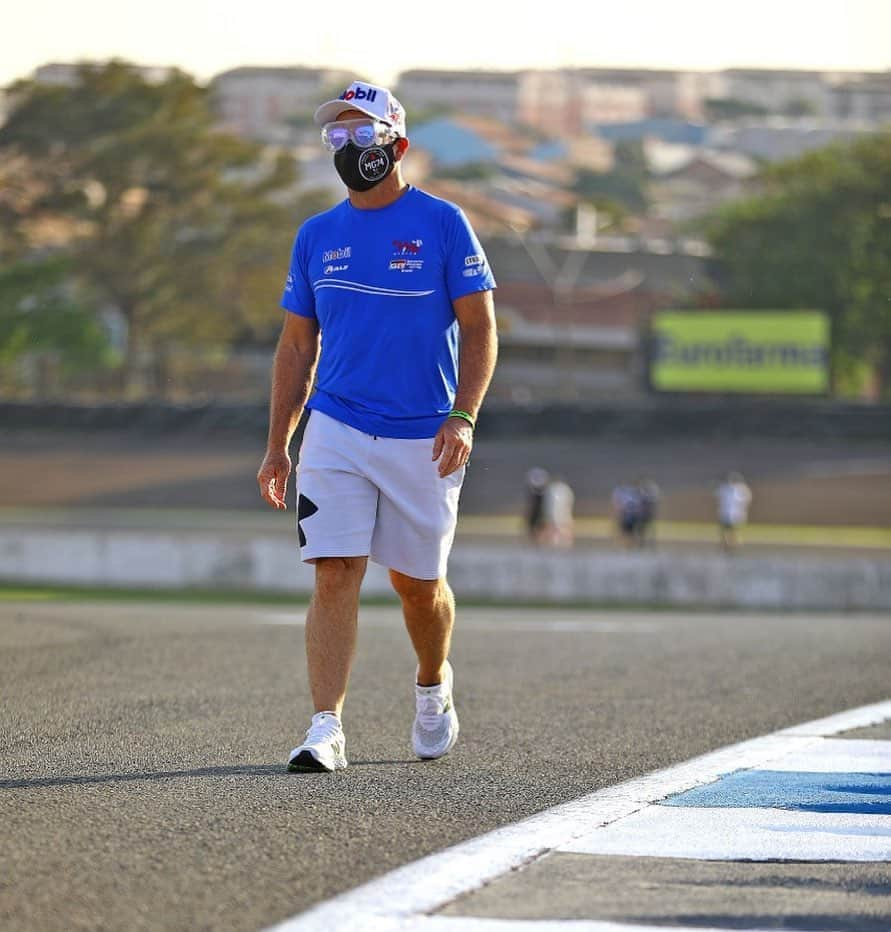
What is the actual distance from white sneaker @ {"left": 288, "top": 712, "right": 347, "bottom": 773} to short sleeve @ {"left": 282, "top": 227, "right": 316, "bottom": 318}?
3.83 ft

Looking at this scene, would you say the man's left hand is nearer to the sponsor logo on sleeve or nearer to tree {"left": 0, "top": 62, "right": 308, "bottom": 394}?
the sponsor logo on sleeve

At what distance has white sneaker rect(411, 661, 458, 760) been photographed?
5.52m

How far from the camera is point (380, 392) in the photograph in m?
5.49

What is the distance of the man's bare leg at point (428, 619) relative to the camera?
5586 mm

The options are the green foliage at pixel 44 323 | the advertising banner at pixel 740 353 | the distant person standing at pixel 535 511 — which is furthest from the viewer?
the advertising banner at pixel 740 353

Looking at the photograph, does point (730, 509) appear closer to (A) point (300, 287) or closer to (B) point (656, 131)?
(A) point (300, 287)

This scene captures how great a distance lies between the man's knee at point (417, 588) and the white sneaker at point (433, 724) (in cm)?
26

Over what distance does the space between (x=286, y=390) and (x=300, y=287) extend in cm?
30

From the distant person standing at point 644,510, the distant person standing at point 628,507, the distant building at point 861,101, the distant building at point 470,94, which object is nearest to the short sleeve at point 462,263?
the distant person standing at point 628,507

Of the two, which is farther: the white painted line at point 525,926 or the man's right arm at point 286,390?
the man's right arm at point 286,390

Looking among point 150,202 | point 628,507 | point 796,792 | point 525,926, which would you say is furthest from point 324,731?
point 150,202

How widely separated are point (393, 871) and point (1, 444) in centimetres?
5018

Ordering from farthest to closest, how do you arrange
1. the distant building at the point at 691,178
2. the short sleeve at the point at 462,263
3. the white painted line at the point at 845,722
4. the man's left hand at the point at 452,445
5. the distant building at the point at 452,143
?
the distant building at the point at 452,143
the distant building at the point at 691,178
the white painted line at the point at 845,722
the short sleeve at the point at 462,263
the man's left hand at the point at 452,445

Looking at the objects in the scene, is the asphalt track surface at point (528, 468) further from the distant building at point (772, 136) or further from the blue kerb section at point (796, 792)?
the distant building at point (772, 136)
